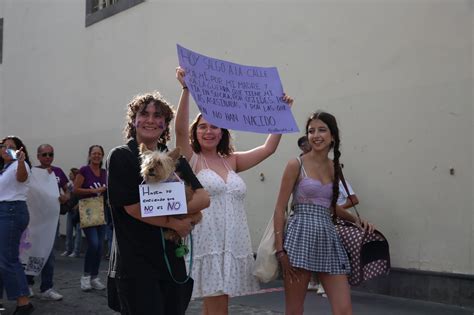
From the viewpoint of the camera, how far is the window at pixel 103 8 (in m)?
11.5

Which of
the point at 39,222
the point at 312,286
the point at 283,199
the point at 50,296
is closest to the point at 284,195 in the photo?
the point at 283,199

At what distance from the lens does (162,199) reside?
9.39 feet

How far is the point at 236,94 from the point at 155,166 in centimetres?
146

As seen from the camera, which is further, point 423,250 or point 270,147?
point 423,250

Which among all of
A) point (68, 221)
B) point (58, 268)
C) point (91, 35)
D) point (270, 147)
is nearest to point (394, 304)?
point (270, 147)

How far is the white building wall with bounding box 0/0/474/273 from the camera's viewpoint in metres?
6.62

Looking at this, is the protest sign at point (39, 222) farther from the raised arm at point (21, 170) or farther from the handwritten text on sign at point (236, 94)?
the handwritten text on sign at point (236, 94)

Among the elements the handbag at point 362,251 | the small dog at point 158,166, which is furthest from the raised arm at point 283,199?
the small dog at point 158,166

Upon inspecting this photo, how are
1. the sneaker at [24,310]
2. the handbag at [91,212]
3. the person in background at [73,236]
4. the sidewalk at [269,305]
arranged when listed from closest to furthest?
the sneaker at [24,310] → the sidewalk at [269,305] → the handbag at [91,212] → the person in background at [73,236]

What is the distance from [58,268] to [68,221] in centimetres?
233

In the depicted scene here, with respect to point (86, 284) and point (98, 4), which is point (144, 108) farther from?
point (98, 4)

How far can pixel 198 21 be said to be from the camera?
995 centimetres

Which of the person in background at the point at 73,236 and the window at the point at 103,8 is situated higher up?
the window at the point at 103,8

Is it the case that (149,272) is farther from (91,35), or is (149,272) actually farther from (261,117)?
(91,35)
